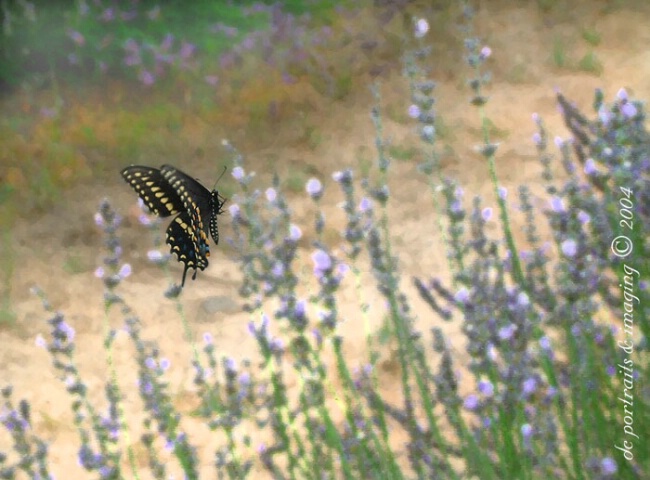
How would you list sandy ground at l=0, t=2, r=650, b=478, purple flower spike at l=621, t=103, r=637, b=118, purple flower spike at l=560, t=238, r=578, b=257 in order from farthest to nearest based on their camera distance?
sandy ground at l=0, t=2, r=650, b=478, purple flower spike at l=621, t=103, r=637, b=118, purple flower spike at l=560, t=238, r=578, b=257

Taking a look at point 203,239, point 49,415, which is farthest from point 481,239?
point 49,415

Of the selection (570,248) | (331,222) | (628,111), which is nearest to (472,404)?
(570,248)

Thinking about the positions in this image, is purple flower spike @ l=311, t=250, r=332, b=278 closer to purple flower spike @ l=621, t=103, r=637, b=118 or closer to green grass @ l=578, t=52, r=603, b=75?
purple flower spike @ l=621, t=103, r=637, b=118

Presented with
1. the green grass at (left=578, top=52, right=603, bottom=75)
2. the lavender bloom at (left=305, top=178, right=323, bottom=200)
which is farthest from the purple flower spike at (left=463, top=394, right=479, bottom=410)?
the green grass at (left=578, top=52, right=603, bottom=75)

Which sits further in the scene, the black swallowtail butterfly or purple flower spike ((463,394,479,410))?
the black swallowtail butterfly

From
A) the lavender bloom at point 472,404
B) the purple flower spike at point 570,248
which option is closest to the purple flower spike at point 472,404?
the lavender bloom at point 472,404

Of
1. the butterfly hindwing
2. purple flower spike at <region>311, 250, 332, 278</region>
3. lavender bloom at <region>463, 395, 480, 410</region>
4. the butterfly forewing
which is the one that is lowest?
lavender bloom at <region>463, 395, 480, 410</region>

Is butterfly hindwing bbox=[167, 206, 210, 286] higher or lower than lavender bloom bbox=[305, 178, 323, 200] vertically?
higher
